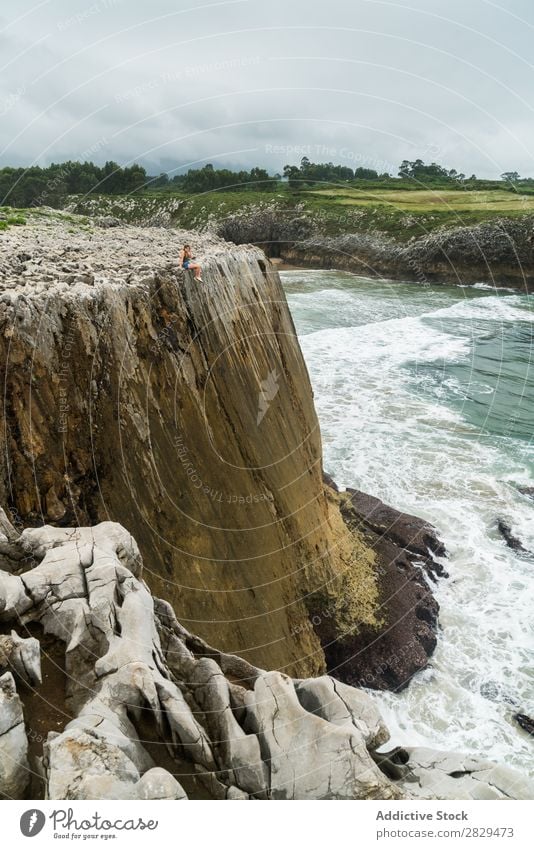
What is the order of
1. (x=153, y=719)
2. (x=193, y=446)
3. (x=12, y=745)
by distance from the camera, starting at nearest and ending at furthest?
(x=12, y=745) → (x=153, y=719) → (x=193, y=446)

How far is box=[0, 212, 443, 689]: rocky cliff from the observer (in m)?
7.31

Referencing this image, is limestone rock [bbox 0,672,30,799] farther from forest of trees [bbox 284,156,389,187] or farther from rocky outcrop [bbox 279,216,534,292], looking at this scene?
rocky outcrop [bbox 279,216,534,292]

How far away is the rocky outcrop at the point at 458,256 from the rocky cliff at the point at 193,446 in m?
57.4

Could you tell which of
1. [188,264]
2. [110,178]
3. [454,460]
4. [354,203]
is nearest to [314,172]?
[110,178]

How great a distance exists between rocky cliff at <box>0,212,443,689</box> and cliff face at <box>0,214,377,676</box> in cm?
3

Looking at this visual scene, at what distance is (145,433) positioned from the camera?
8250mm

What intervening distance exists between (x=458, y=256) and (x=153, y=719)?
243 feet

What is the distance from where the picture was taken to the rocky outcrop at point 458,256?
66562 millimetres

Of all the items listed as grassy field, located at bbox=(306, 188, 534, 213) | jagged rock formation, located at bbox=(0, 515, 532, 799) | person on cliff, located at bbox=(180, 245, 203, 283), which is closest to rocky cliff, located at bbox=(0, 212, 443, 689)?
person on cliff, located at bbox=(180, 245, 203, 283)

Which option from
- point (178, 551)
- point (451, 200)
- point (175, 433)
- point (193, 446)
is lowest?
point (178, 551)

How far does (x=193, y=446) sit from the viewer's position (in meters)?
9.09

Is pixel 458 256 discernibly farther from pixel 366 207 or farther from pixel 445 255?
pixel 366 207

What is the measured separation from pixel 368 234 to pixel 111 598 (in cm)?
7416

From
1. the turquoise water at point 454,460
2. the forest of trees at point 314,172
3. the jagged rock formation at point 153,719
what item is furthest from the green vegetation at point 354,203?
the jagged rock formation at point 153,719
